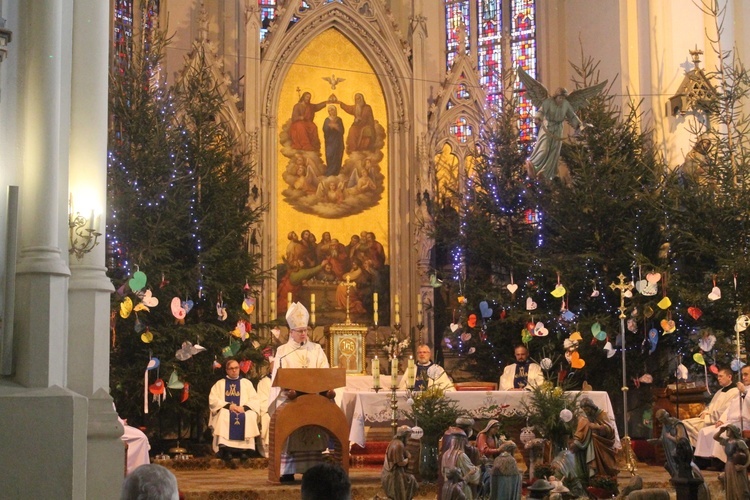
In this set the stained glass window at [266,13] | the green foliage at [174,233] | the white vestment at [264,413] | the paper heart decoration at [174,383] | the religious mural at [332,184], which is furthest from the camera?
the stained glass window at [266,13]

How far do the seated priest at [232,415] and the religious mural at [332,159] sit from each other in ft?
13.4

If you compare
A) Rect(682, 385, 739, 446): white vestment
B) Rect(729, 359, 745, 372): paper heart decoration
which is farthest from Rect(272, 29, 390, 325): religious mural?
Rect(729, 359, 745, 372): paper heart decoration

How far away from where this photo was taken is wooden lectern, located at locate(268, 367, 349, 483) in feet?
38.0

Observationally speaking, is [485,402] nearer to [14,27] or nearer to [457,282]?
[457,282]

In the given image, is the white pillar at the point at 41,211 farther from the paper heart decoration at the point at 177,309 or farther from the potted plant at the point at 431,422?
the paper heart decoration at the point at 177,309

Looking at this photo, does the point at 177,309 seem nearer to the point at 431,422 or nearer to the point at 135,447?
the point at 135,447

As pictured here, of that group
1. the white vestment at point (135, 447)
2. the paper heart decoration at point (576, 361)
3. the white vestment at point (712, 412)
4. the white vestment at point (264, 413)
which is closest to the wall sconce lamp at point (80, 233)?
the white vestment at point (135, 447)

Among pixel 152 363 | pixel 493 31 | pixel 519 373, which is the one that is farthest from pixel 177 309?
pixel 493 31

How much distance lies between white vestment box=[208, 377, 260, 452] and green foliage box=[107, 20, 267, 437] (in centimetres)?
53

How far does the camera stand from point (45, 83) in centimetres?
866

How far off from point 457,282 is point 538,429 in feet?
19.5

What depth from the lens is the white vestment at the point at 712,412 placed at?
1470 centimetres

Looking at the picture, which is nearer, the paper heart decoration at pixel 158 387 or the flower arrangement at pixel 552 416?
the flower arrangement at pixel 552 416

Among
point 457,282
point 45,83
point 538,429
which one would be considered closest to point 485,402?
point 538,429
